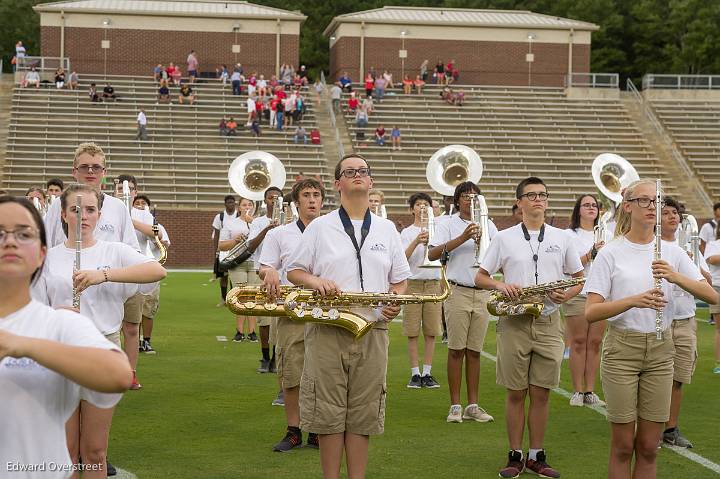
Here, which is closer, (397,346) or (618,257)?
(618,257)

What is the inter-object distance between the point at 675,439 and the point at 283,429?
299 cm

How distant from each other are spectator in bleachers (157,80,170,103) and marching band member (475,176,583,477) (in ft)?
111

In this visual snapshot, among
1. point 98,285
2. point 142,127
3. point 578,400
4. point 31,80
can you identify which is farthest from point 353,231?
point 31,80

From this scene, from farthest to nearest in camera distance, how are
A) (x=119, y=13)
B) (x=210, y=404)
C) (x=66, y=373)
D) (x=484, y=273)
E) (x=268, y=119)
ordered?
1. (x=119, y=13)
2. (x=268, y=119)
3. (x=210, y=404)
4. (x=484, y=273)
5. (x=66, y=373)

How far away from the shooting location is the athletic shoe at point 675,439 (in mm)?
8297

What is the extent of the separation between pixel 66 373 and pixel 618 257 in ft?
12.6

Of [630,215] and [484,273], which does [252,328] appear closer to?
[484,273]

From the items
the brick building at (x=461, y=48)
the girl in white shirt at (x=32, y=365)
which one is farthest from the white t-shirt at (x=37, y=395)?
the brick building at (x=461, y=48)

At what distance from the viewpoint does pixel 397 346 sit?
48.2 feet

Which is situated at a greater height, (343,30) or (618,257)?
(343,30)

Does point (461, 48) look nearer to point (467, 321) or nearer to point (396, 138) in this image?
point (396, 138)

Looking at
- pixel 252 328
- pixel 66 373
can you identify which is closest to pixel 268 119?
pixel 252 328

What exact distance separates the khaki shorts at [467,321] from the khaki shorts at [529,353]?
158 centimetres

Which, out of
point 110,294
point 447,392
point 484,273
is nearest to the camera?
point 110,294
